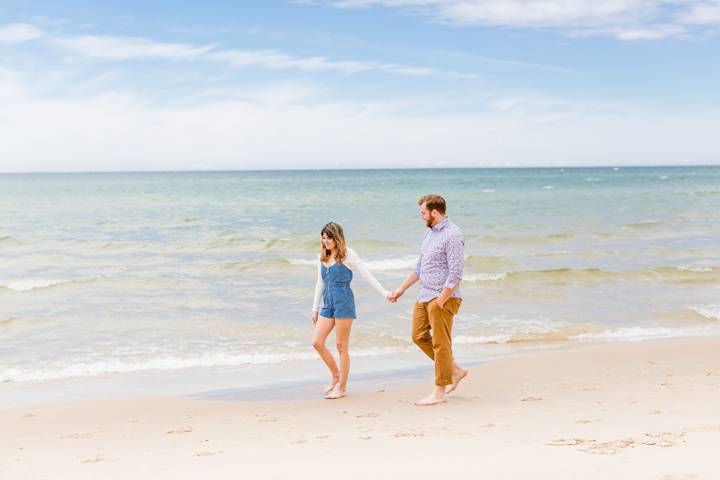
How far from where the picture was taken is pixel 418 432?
19.2 feet

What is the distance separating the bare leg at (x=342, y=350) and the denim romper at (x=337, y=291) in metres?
0.09

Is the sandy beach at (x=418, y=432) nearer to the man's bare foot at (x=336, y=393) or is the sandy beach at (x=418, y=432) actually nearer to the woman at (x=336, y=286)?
the man's bare foot at (x=336, y=393)

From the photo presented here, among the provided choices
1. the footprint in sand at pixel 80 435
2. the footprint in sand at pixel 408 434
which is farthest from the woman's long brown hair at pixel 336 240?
the footprint in sand at pixel 80 435

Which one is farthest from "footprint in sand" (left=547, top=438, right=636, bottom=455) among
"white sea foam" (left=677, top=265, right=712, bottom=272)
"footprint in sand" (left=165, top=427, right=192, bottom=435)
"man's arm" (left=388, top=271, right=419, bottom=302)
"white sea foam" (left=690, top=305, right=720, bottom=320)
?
"white sea foam" (left=677, top=265, right=712, bottom=272)

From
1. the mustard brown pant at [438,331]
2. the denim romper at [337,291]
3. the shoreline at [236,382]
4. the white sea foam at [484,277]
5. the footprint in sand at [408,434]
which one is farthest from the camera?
Answer: the white sea foam at [484,277]

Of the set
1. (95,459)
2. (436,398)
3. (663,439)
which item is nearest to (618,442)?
(663,439)

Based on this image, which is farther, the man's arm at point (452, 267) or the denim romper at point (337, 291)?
the denim romper at point (337, 291)

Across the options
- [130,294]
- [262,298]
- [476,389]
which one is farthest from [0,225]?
[476,389]

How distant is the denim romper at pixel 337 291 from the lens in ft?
24.1

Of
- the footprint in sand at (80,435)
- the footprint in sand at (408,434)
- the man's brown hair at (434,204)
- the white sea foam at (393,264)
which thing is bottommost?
the footprint in sand at (80,435)

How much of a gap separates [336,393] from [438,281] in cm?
194

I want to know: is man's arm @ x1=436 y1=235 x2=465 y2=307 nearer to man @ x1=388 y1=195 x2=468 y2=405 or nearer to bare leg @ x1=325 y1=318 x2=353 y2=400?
man @ x1=388 y1=195 x2=468 y2=405

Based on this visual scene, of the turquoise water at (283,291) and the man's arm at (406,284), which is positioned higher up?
the man's arm at (406,284)

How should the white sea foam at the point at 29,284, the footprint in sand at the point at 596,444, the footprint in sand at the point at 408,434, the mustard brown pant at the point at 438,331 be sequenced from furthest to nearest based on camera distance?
the white sea foam at the point at 29,284 < the mustard brown pant at the point at 438,331 < the footprint in sand at the point at 408,434 < the footprint in sand at the point at 596,444
